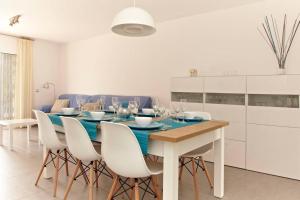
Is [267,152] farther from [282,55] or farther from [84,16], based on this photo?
[84,16]

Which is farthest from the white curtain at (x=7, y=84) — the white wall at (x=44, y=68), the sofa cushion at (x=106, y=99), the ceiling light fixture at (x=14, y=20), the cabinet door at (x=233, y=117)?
the cabinet door at (x=233, y=117)

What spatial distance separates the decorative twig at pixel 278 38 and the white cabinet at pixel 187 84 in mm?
1122

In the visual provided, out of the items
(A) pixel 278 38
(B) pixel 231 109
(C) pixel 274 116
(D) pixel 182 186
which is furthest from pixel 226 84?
(D) pixel 182 186

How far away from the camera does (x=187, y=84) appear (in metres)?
3.87

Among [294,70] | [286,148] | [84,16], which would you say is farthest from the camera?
[84,16]

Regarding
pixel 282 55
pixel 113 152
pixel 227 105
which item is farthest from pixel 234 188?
pixel 282 55

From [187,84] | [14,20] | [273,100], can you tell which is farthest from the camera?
[14,20]

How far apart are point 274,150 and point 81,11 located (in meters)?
3.80

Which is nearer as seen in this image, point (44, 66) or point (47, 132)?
point (47, 132)

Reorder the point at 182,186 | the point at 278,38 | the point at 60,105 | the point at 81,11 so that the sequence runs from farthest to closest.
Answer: the point at 60,105
the point at 81,11
the point at 278,38
the point at 182,186

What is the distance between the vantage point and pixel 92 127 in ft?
6.88

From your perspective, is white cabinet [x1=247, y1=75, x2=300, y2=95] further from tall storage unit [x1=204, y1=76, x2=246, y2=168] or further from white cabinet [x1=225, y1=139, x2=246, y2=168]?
white cabinet [x1=225, y1=139, x2=246, y2=168]

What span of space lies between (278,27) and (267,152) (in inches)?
70.4

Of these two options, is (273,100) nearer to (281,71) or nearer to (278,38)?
(281,71)
